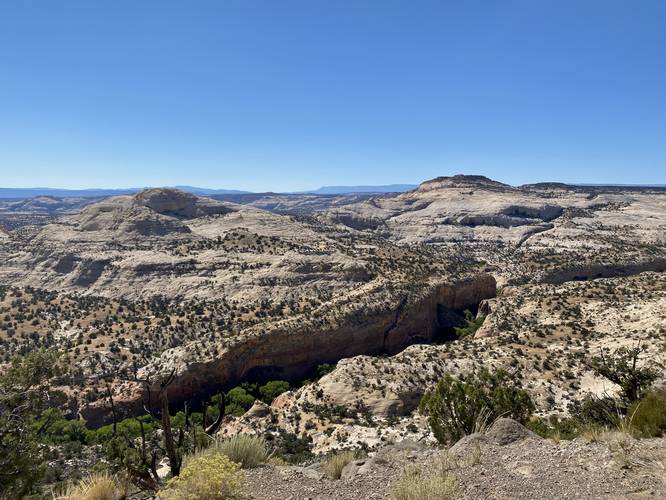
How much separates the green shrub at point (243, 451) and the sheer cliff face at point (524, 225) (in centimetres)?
6389

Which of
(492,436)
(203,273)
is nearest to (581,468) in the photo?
(492,436)

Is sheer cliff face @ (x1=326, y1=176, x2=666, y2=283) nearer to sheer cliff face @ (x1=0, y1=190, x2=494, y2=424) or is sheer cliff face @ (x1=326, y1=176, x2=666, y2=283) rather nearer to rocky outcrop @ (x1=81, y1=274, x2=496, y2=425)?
sheer cliff face @ (x1=0, y1=190, x2=494, y2=424)

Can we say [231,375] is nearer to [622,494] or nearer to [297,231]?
[622,494]

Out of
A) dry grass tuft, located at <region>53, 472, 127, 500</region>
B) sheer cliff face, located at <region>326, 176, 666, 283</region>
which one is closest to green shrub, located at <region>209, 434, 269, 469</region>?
dry grass tuft, located at <region>53, 472, 127, 500</region>

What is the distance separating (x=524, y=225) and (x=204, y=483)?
128 m

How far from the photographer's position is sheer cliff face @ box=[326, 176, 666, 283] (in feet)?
254

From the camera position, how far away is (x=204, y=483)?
300 inches

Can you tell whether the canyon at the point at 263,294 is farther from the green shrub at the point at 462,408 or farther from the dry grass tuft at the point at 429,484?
the green shrub at the point at 462,408

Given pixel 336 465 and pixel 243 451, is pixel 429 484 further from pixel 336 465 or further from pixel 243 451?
pixel 243 451

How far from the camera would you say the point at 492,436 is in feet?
35.0

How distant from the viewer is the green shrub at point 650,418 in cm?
980

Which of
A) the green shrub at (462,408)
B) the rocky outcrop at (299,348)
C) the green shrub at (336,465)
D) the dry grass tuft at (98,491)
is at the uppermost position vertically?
the dry grass tuft at (98,491)

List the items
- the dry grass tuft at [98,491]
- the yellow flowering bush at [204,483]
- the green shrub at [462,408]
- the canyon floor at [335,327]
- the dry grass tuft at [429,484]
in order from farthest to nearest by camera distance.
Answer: the green shrub at [462,408] → the canyon floor at [335,327] → the dry grass tuft at [98,491] → the yellow flowering bush at [204,483] → the dry grass tuft at [429,484]

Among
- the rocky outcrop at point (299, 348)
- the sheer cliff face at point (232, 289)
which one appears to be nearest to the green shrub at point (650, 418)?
the rocky outcrop at point (299, 348)
